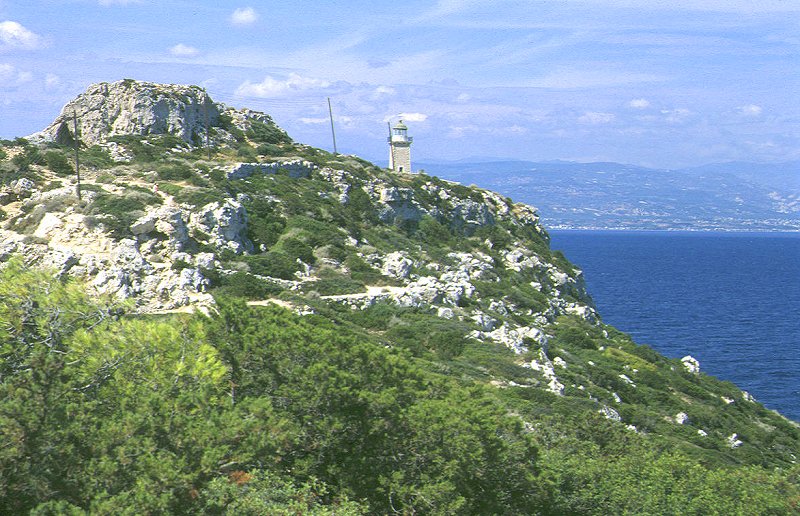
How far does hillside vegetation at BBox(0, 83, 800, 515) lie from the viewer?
14.1 meters

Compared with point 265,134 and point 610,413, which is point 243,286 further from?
point 265,134

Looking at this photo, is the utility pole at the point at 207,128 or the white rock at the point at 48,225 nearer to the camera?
the white rock at the point at 48,225

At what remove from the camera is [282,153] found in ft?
232

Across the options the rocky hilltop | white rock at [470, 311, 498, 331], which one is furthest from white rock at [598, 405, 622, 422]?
the rocky hilltop

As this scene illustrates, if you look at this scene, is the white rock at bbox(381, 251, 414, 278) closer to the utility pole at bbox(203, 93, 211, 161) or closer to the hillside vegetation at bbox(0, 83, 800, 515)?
the hillside vegetation at bbox(0, 83, 800, 515)

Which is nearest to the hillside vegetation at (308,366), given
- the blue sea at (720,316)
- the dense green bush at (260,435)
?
the dense green bush at (260,435)

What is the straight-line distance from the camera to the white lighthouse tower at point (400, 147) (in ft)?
295

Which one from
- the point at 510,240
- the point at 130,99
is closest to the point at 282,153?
the point at 130,99

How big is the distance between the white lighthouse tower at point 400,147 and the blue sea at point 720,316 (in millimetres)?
34492

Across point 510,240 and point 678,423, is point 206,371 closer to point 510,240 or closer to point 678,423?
point 678,423

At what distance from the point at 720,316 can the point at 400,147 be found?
51065 mm

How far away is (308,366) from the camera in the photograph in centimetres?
1861

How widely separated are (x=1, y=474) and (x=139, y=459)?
226 cm

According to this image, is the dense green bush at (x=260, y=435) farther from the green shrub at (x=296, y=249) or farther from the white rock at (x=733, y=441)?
the green shrub at (x=296, y=249)
